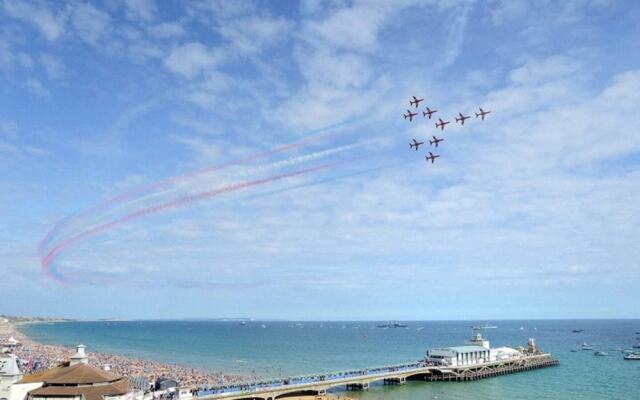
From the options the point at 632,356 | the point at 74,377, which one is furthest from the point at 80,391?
the point at 632,356

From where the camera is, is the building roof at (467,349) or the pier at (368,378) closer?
the pier at (368,378)

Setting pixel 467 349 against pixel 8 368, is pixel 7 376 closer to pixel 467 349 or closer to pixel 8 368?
pixel 8 368

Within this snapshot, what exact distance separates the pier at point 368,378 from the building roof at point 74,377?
14384 millimetres

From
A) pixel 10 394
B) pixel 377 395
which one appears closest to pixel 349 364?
pixel 377 395

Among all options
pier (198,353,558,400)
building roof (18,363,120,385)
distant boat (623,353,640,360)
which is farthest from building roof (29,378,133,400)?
distant boat (623,353,640,360)

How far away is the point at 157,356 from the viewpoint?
13438cm

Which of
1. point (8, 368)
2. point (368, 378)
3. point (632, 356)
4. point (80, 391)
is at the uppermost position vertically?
point (8, 368)

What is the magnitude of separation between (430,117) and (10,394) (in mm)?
55345

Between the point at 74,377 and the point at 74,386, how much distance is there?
3.87ft

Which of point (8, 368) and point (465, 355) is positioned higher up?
point (8, 368)

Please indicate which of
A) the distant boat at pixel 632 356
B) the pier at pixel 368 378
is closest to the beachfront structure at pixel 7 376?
the pier at pixel 368 378

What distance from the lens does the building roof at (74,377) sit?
→ 148 feet

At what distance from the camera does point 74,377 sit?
150 feet

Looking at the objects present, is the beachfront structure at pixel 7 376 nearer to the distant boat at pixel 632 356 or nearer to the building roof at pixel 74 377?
the building roof at pixel 74 377
